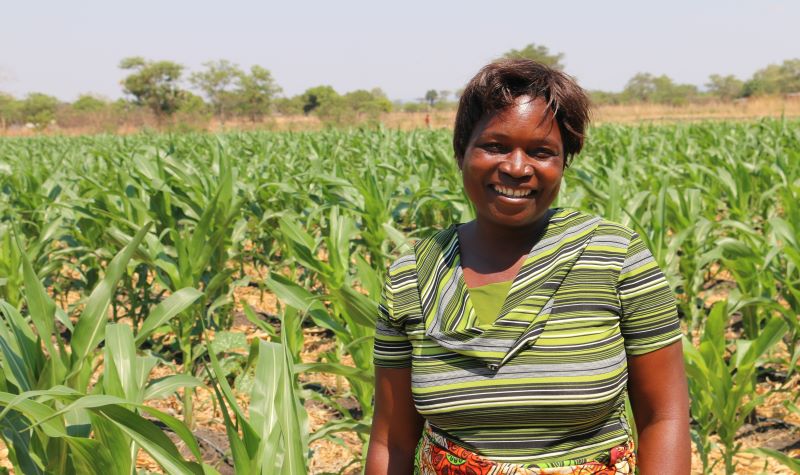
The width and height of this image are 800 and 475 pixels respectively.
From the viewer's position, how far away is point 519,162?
1.19 m

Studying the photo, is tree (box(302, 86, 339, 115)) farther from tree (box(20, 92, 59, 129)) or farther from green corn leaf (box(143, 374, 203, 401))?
green corn leaf (box(143, 374, 203, 401))

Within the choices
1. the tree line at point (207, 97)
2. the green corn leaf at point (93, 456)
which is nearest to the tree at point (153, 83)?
the tree line at point (207, 97)

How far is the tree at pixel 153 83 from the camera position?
50.0 meters

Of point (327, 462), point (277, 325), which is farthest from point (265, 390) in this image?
point (277, 325)

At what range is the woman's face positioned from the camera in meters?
1.19

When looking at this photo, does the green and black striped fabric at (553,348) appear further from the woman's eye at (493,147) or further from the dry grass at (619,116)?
the dry grass at (619,116)

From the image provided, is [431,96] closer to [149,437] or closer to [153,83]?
[153,83]

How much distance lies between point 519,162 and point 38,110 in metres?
60.5

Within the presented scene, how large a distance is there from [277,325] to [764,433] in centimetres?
254

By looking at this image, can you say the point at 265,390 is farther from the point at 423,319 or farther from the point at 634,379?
the point at 634,379

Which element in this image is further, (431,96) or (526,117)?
(431,96)

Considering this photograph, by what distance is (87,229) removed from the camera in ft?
14.5

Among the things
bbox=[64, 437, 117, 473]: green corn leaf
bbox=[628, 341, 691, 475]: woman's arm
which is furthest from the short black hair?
bbox=[64, 437, 117, 473]: green corn leaf

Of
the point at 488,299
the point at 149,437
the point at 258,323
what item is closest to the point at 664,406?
the point at 488,299
